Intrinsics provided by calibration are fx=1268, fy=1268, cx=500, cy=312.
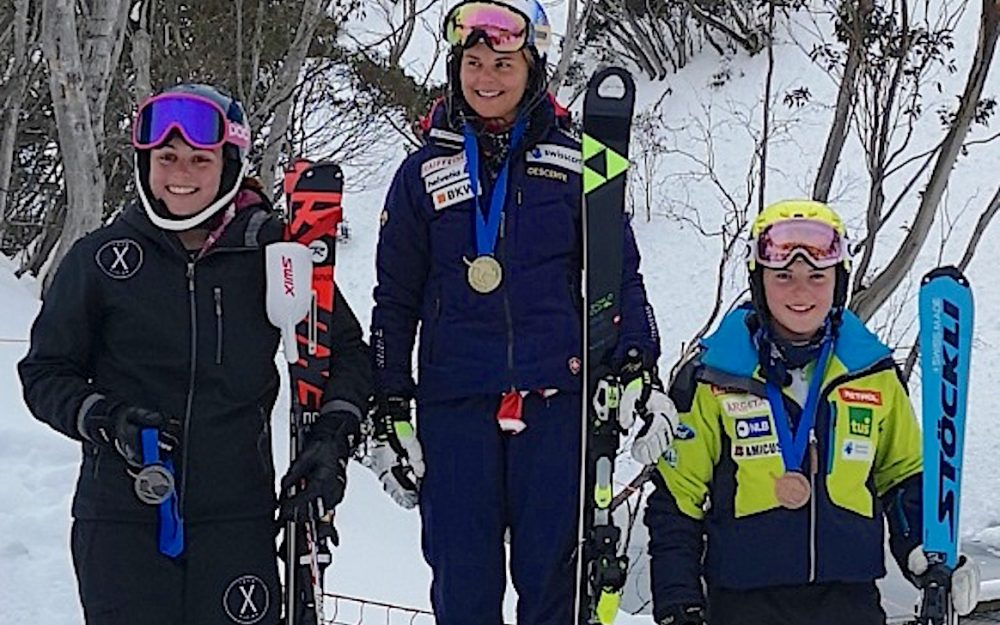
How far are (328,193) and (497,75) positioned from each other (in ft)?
1.64

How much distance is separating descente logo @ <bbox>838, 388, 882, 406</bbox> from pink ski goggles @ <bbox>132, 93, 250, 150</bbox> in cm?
150

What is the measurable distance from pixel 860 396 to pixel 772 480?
274mm

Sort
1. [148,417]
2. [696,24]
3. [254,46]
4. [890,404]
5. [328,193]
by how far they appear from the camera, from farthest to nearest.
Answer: [696,24] → [254,46] → [328,193] → [890,404] → [148,417]

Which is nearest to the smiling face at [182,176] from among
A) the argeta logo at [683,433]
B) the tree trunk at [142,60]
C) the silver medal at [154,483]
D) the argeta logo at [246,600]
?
the silver medal at [154,483]

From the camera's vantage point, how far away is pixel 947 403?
287cm

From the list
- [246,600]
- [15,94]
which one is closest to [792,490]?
[246,600]

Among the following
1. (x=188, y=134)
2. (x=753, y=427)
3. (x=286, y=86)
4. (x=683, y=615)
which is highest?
(x=286, y=86)

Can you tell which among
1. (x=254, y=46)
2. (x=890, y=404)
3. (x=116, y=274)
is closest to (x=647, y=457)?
(x=890, y=404)

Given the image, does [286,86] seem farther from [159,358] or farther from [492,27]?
A: [159,358]

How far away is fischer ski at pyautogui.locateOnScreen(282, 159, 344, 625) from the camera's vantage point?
2.89 metres

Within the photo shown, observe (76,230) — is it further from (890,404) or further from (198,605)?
(890,404)

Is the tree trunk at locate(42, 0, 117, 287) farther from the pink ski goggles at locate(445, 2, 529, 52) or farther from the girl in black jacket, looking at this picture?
the pink ski goggles at locate(445, 2, 529, 52)

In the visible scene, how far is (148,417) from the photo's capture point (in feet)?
8.54

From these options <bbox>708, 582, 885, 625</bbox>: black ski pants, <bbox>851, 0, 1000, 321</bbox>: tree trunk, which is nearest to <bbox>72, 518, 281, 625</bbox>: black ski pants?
<bbox>708, 582, 885, 625</bbox>: black ski pants
